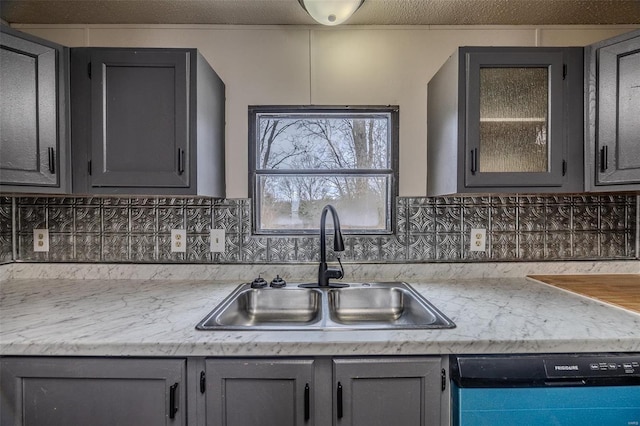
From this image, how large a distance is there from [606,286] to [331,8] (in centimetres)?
184

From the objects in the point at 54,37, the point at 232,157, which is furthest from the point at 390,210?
the point at 54,37

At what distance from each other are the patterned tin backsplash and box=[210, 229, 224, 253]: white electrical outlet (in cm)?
3

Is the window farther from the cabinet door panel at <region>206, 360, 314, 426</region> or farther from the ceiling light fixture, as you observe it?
the cabinet door panel at <region>206, 360, 314, 426</region>

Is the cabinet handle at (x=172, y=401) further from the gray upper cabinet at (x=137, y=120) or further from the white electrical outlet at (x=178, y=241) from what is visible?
the white electrical outlet at (x=178, y=241)

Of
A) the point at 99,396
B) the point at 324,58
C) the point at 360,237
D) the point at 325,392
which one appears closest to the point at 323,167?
the point at 360,237

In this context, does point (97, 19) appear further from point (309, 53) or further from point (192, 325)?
point (192, 325)

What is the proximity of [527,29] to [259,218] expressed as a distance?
183 centimetres

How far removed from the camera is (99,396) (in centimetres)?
102

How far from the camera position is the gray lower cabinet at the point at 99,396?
101 centimetres

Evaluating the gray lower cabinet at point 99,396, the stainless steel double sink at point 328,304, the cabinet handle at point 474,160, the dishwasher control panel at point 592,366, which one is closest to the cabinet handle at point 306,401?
the gray lower cabinet at point 99,396

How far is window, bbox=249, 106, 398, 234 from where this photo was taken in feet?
6.04

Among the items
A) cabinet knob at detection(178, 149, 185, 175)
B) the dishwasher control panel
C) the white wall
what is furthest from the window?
the dishwasher control panel

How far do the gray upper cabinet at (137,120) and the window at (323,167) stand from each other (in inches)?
18.2

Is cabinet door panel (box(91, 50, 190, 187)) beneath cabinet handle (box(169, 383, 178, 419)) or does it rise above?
above
